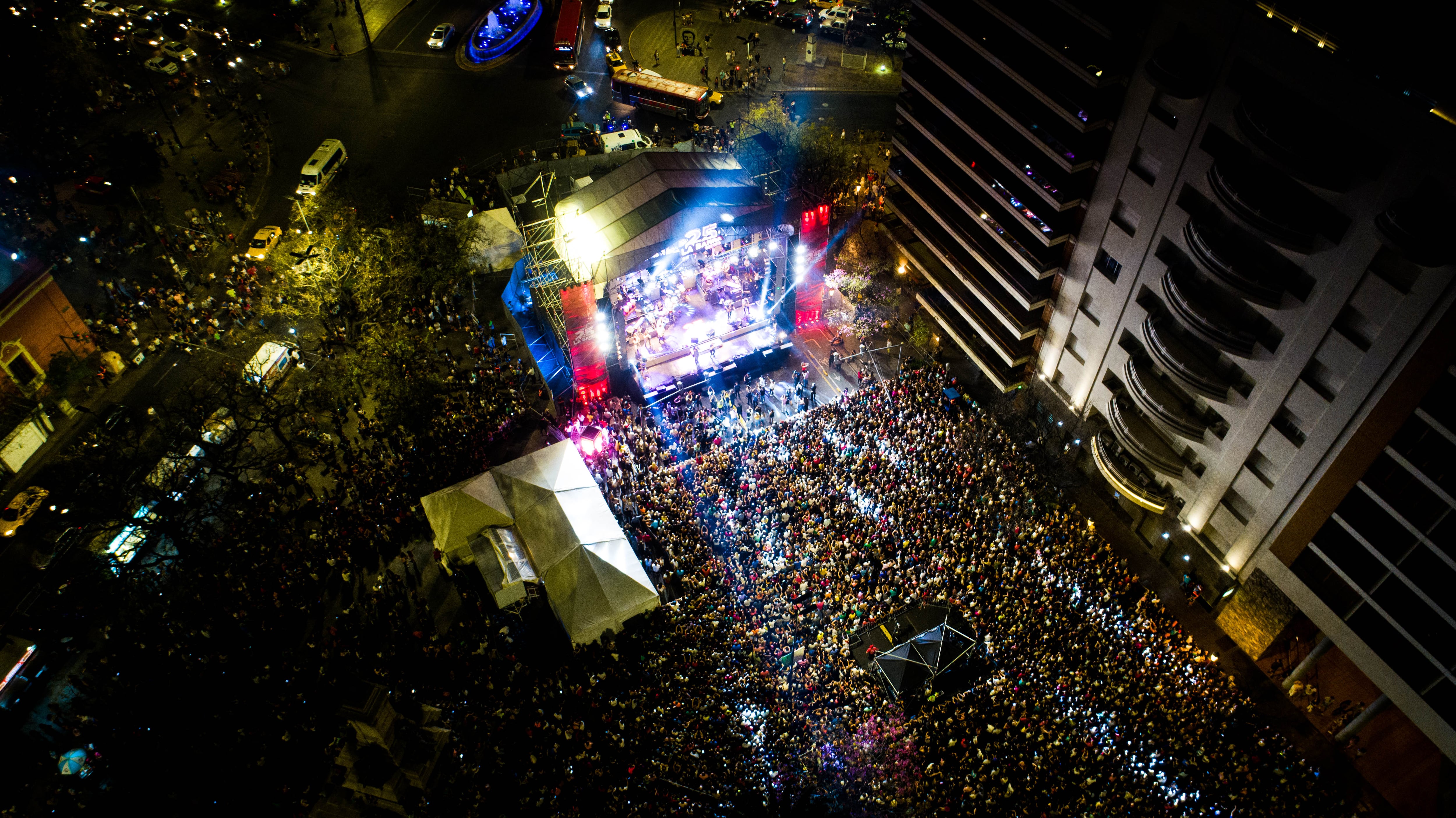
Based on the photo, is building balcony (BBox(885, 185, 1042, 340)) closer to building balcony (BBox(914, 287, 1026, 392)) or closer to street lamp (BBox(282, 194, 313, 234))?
building balcony (BBox(914, 287, 1026, 392))

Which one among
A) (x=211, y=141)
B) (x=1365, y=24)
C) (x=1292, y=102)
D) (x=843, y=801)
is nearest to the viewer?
(x=1365, y=24)

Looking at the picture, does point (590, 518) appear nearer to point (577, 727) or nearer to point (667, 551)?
point (667, 551)

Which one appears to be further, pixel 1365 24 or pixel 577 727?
pixel 577 727

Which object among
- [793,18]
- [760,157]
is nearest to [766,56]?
[793,18]

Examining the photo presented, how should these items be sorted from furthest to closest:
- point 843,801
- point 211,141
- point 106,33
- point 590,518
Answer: point 106,33
point 211,141
point 590,518
point 843,801

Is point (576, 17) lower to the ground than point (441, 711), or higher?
higher

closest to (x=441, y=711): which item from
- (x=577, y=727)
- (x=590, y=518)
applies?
(x=577, y=727)

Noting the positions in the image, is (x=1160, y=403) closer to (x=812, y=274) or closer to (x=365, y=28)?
(x=812, y=274)

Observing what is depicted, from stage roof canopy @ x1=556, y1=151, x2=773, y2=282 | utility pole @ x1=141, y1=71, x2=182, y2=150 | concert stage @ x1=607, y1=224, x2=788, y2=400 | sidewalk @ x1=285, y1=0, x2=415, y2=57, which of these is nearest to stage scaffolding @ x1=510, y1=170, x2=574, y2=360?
stage roof canopy @ x1=556, y1=151, x2=773, y2=282
